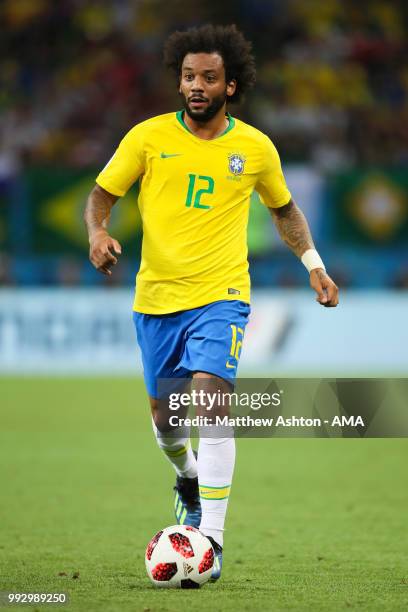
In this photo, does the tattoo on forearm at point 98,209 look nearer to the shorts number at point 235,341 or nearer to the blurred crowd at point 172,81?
the shorts number at point 235,341

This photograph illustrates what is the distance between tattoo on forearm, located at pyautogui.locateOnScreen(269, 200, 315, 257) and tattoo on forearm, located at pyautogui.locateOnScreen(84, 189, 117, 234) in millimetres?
918

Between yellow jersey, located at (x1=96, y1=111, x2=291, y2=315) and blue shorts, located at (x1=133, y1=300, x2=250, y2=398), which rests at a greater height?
yellow jersey, located at (x1=96, y1=111, x2=291, y2=315)

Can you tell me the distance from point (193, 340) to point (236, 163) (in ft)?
2.97

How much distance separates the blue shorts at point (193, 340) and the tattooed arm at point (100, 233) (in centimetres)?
55

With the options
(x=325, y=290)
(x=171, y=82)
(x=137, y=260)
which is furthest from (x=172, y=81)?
(x=325, y=290)

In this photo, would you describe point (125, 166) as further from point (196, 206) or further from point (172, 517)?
point (172, 517)

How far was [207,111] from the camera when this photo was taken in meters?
5.93

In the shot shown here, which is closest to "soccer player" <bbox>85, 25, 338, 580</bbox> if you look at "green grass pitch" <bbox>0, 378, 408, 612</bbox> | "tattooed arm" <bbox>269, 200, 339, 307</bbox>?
"tattooed arm" <bbox>269, 200, 339, 307</bbox>

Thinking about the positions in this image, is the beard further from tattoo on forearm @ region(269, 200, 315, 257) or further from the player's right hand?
the player's right hand

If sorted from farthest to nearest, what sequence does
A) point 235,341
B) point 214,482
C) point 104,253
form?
point 235,341 → point 214,482 → point 104,253

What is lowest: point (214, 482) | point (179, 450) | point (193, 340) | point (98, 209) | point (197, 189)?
point (179, 450)

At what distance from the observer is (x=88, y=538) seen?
6965 millimetres

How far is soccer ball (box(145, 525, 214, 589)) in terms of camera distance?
5.33m

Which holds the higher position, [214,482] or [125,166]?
[125,166]
